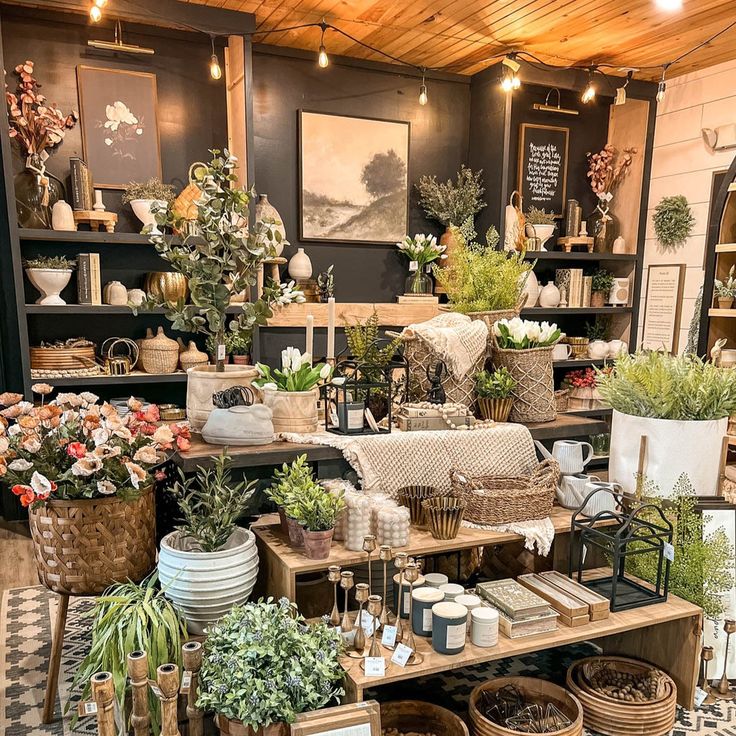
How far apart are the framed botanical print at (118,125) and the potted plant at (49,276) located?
1.80ft

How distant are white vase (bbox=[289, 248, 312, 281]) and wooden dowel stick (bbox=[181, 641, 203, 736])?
2.78 meters

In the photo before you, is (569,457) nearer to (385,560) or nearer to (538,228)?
(385,560)

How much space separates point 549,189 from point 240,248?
11.3 feet

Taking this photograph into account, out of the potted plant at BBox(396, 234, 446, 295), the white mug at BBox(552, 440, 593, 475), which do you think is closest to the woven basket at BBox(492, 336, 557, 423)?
the white mug at BBox(552, 440, 593, 475)

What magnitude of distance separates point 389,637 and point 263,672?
39cm

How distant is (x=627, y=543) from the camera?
6.77ft

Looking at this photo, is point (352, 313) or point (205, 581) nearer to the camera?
point (205, 581)

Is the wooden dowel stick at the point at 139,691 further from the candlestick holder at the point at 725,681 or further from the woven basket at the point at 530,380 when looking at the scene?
the candlestick holder at the point at 725,681

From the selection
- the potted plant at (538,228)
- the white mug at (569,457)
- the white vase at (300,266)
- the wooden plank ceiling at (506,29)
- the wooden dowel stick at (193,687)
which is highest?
the wooden plank ceiling at (506,29)

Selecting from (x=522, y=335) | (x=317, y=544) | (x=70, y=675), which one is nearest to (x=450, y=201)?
(x=522, y=335)

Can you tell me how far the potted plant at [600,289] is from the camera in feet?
15.9

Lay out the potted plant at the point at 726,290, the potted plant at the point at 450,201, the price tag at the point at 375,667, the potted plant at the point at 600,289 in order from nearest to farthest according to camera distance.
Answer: the price tag at the point at 375,667 < the potted plant at the point at 726,290 < the potted plant at the point at 450,201 < the potted plant at the point at 600,289

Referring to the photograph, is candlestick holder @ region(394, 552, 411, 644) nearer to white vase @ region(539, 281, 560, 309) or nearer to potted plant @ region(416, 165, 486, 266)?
potted plant @ region(416, 165, 486, 266)

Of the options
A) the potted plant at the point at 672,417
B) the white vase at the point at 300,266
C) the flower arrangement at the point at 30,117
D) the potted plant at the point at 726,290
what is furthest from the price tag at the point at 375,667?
the potted plant at the point at 726,290
